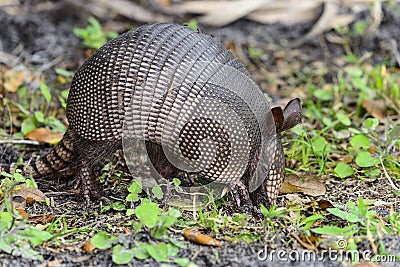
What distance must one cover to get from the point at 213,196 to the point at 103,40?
4398 mm

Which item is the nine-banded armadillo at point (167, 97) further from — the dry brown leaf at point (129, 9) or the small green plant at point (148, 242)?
the dry brown leaf at point (129, 9)

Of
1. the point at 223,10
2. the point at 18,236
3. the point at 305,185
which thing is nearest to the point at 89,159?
the point at 18,236

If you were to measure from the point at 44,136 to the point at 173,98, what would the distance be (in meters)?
2.26

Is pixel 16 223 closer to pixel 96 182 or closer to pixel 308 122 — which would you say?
pixel 96 182

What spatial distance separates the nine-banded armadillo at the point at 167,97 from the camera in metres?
5.59

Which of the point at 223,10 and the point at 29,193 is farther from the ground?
the point at 223,10

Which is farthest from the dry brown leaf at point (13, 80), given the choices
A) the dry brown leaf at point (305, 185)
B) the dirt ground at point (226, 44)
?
the dry brown leaf at point (305, 185)

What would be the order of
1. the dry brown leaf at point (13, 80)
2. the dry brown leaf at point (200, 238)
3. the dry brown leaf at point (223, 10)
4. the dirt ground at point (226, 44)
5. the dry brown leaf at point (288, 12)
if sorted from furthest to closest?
the dry brown leaf at point (288, 12) < the dry brown leaf at point (223, 10) < the dry brown leaf at point (13, 80) < the dirt ground at point (226, 44) < the dry brown leaf at point (200, 238)

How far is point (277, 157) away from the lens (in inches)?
223

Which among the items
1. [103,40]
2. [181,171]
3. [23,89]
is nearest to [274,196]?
[181,171]

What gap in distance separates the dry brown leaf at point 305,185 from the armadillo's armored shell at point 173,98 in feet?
2.33

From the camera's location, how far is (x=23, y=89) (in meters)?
8.19

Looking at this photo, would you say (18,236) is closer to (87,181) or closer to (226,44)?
(87,181)

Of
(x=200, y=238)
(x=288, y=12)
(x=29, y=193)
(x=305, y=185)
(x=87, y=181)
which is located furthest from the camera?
(x=288, y=12)
